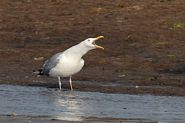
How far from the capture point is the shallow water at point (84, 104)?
1178cm

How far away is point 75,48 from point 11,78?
1854 millimetres

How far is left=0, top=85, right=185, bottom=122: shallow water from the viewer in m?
11.8

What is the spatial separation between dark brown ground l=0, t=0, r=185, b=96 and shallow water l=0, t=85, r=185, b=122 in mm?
746

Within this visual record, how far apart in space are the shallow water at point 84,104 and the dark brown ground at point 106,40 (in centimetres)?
75

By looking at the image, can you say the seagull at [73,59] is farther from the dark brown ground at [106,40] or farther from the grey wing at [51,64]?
the dark brown ground at [106,40]

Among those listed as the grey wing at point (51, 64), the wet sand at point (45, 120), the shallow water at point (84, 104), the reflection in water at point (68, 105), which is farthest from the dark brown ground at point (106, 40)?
the wet sand at point (45, 120)

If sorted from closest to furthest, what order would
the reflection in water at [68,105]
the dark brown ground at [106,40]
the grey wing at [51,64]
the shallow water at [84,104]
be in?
the reflection in water at [68,105]
the shallow water at [84,104]
the grey wing at [51,64]
the dark brown ground at [106,40]

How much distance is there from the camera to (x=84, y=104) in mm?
12953

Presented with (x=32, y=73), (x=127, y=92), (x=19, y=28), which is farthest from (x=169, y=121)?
(x=19, y=28)

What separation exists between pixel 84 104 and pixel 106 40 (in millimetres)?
8042

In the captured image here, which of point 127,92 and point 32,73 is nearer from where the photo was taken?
point 127,92

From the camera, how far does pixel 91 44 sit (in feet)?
49.3

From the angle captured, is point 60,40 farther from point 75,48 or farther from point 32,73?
point 75,48

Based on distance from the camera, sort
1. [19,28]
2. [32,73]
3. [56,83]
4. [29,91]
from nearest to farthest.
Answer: [29,91]
[56,83]
[32,73]
[19,28]
